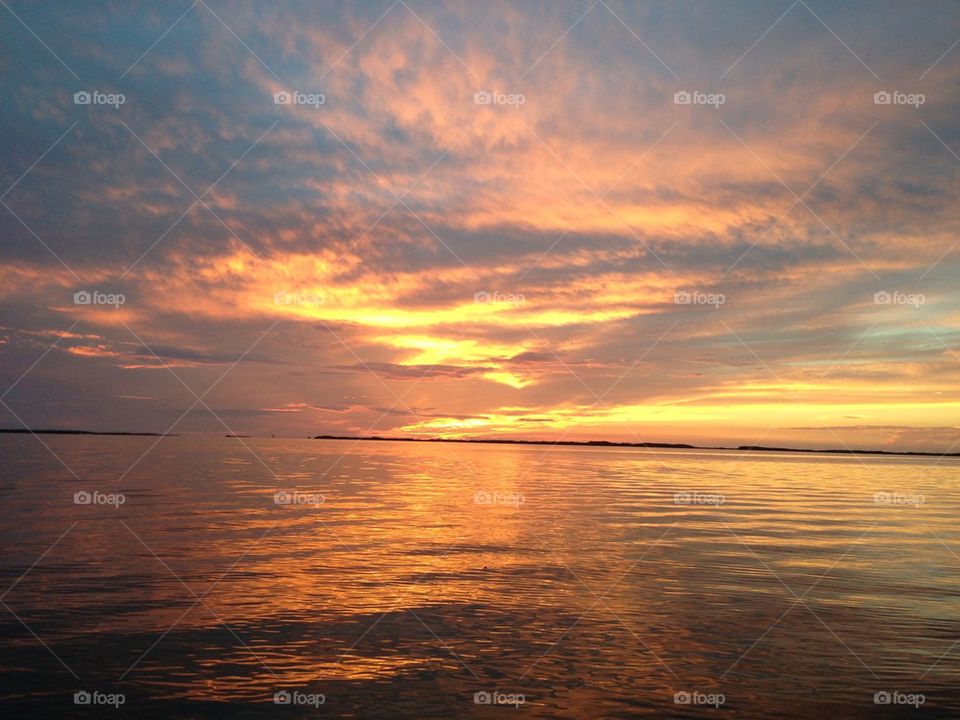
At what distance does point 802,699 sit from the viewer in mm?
13609
